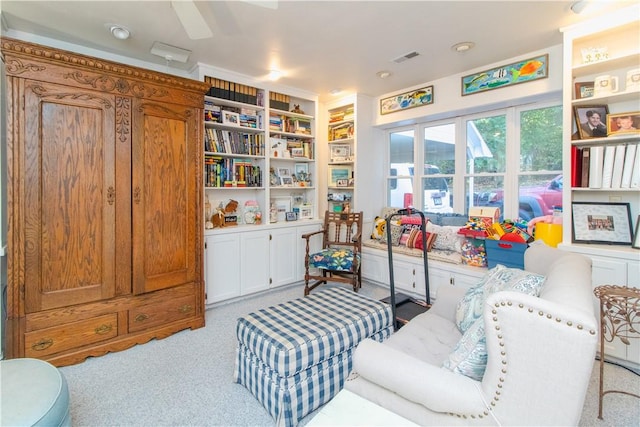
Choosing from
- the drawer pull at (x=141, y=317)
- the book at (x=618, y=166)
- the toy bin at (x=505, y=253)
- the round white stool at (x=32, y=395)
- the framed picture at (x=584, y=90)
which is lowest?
the drawer pull at (x=141, y=317)

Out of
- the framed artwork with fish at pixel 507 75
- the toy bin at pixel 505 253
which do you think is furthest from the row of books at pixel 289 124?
the toy bin at pixel 505 253

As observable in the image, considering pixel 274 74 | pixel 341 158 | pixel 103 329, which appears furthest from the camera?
pixel 341 158

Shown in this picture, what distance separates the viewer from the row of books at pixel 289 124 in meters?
3.87

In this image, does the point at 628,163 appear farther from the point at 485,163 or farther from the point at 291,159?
the point at 291,159

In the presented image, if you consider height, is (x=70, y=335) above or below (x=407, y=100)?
below

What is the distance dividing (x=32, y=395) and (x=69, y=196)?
4.70ft

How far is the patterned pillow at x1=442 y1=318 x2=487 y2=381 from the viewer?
1.16 metres

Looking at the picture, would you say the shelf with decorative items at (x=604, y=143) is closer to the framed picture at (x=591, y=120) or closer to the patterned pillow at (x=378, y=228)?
the framed picture at (x=591, y=120)

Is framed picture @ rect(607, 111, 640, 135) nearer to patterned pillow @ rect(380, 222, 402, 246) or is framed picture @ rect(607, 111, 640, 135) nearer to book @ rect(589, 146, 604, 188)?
book @ rect(589, 146, 604, 188)

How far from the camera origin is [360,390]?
135 centimetres

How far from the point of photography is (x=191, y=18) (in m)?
1.87

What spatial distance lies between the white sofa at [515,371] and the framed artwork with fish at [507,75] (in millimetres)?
2252

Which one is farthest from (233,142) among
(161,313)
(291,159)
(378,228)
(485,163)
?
(485,163)

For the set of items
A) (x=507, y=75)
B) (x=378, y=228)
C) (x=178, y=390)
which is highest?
(x=507, y=75)
